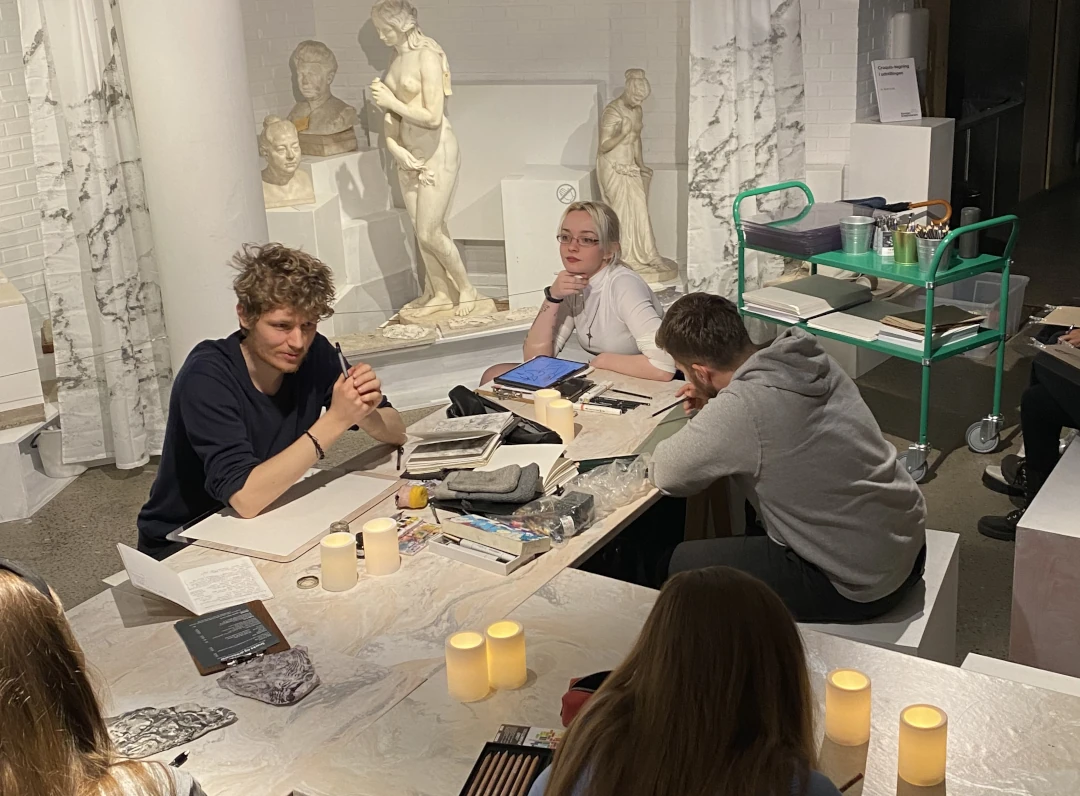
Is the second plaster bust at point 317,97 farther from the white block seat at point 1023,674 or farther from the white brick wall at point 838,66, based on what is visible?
the white block seat at point 1023,674

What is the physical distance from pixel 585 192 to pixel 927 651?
170 inches

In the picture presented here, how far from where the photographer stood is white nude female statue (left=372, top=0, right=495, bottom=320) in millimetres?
5941

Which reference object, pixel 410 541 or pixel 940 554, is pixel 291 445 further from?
pixel 940 554

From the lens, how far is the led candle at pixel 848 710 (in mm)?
1983

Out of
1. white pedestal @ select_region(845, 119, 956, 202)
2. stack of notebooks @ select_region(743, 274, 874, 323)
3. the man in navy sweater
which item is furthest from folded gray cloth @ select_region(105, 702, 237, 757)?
white pedestal @ select_region(845, 119, 956, 202)

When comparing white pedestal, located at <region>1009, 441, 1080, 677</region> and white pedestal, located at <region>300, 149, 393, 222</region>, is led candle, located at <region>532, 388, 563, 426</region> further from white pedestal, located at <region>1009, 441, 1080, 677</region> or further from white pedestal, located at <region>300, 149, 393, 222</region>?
Result: white pedestal, located at <region>300, 149, 393, 222</region>

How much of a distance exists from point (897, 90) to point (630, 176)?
1567 millimetres

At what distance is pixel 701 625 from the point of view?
58.3 inches

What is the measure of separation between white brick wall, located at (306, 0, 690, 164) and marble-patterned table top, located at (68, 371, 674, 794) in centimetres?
455

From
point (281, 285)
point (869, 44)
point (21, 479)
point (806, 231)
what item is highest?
point (869, 44)

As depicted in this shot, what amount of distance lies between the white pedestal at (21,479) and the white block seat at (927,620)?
3393mm

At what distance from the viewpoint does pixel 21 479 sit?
4820 millimetres

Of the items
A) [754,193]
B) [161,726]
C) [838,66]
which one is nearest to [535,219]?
[754,193]

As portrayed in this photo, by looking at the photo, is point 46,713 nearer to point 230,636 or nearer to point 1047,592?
point 230,636
